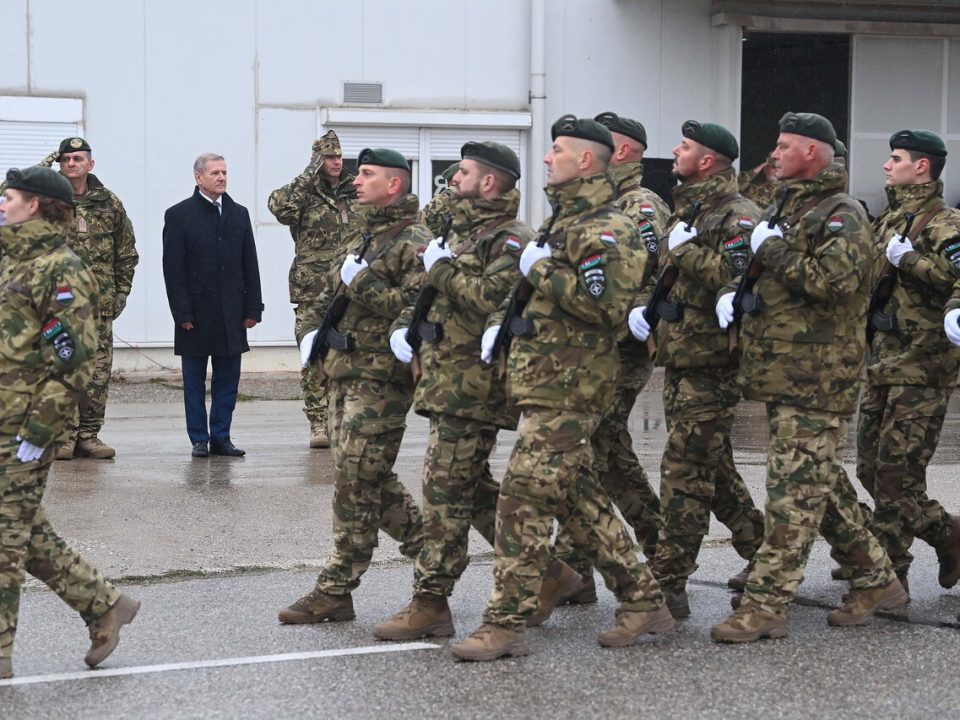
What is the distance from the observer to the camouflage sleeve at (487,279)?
6195mm

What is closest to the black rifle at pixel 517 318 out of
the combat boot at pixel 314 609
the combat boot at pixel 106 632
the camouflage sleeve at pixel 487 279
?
the camouflage sleeve at pixel 487 279

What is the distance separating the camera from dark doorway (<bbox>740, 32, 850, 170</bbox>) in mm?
18562

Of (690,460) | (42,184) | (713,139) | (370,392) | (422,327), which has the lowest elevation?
(690,460)

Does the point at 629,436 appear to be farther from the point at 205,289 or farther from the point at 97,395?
the point at 97,395

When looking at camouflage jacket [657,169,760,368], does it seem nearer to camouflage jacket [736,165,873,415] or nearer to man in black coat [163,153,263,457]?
camouflage jacket [736,165,873,415]

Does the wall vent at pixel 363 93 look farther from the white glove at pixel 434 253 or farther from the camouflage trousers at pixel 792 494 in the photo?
the camouflage trousers at pixel 792 494

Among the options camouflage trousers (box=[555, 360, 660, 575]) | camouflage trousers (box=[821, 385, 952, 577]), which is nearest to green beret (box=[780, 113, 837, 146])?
camouflage trousers (box=[821, 385, 952, 577])

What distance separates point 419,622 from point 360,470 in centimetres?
70

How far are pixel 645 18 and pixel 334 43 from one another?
11.2 ft

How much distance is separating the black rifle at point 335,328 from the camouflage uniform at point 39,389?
1.10m

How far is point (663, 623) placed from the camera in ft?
20.5

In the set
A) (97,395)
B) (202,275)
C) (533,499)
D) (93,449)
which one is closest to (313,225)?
(202,275)

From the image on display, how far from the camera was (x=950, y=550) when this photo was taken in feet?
23.6

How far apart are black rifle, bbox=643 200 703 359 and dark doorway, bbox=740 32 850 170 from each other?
38.5ft
